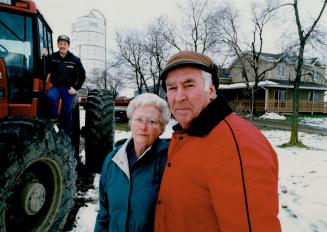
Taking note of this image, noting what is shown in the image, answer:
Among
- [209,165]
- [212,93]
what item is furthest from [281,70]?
[209,165]

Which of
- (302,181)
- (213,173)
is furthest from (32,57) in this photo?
(302,181)

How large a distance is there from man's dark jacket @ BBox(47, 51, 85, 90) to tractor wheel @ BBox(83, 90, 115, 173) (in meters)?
0.80

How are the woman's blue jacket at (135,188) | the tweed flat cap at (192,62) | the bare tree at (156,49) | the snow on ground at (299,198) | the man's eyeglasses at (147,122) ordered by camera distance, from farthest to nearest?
the bare tree at (156,49), the snow on ground at (299,198), the man's eyeglasses at (147,122), the woman's blue jacket at (135,188), the tweed flat cap at (192,62)

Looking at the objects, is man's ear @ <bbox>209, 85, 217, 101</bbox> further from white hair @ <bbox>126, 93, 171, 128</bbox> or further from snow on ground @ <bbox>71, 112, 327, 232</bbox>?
snow on ground @ <bbox>71, 112, 327, 232</bbox>

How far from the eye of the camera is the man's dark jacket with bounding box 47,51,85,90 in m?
4.36

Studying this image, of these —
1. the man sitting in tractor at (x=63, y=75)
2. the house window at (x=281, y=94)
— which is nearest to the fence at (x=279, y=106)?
the house window at (x=281, y=94)

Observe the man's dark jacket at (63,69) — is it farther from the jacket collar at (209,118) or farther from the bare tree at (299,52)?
the bare tree at (299,52)

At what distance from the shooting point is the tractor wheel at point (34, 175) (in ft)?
7.97

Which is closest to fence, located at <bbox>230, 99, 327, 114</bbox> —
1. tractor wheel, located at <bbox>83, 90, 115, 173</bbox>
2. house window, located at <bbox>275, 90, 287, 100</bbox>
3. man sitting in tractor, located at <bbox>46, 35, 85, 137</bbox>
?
house window, located at <bbox>275, 90, 287, 100</bbox>

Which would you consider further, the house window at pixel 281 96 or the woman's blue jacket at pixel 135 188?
the house window at pixel 281 96

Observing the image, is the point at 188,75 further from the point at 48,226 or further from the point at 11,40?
the point at 11,40

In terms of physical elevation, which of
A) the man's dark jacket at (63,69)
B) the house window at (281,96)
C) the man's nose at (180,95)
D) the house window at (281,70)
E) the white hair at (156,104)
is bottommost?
the white hair at (156,104)

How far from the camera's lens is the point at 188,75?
1.68 m

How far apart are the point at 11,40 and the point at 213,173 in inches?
130
